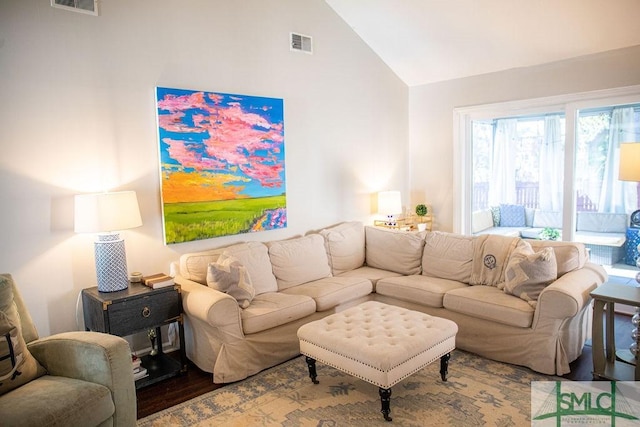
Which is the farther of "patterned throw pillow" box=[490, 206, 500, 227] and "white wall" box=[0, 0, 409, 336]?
"patterned throw pillow" box=[490, 206, 500, 227]

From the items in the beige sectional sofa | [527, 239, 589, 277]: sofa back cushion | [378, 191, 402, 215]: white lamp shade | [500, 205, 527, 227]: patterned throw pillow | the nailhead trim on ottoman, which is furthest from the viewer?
[378, 191, 402, 215]: white lamp shade

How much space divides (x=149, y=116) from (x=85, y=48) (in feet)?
2.05

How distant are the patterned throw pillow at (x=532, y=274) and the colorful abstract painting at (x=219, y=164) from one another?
84.7 inches

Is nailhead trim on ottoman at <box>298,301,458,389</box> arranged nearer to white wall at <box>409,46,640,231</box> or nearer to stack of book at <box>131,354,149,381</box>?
stack of book at <box>131,354,149,381</box>

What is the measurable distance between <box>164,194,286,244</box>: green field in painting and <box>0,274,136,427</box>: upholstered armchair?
132 centimetres

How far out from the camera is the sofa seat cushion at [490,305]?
3.29 metres

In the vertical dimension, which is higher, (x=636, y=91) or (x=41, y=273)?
(x=636, y=91)

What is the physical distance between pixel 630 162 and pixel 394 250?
2143 mm

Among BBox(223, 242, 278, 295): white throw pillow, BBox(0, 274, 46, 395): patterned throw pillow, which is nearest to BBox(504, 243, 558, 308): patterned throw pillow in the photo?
BBox(223, 242, 278, 295): white throw pillow

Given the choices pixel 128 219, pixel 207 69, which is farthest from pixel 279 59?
pixel 128 219

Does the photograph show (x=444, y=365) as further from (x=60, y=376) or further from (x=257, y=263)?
(x=60, y=376)

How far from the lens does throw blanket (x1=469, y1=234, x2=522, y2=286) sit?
3855 mm

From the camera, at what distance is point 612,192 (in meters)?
4.36

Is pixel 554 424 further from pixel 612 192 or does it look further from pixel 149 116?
pixel 149 116
